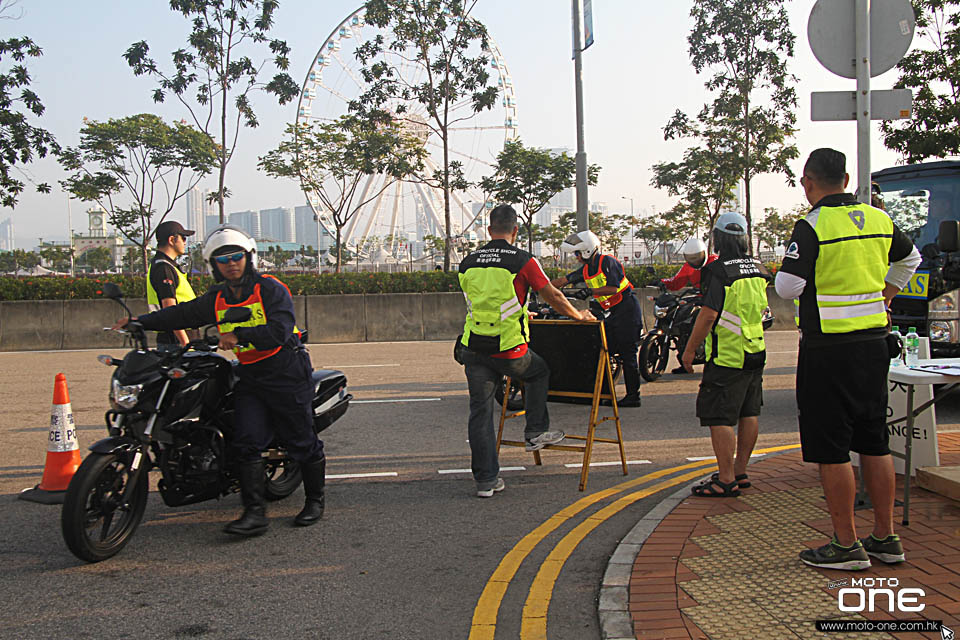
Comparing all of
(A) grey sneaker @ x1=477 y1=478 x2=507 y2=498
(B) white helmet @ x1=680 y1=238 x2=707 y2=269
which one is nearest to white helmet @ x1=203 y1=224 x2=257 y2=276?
(A) grey sneaker @ x1=477 y1=478 x2=507 y2=498

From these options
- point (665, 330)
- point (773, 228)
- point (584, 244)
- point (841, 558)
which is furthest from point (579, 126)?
point (773, 228)

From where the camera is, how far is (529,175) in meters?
31.4

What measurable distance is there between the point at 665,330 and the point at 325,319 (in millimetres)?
8768

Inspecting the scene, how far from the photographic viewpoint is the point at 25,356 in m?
15.2

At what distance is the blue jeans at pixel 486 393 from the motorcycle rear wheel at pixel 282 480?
3.99ft

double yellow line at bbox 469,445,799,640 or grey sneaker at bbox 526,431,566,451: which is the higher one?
grey sneaker at bbox 526,431,566,451

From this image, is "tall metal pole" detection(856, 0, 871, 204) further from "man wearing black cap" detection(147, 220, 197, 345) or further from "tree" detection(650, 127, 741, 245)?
"tree" detection(650, 127, 741, 245)

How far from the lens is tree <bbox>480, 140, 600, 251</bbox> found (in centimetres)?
3134

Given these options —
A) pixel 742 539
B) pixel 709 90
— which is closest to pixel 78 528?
pixel 742 539

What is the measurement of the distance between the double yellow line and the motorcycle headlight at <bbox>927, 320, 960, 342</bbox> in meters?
3.08

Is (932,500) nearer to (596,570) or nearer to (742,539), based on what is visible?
(742,539)

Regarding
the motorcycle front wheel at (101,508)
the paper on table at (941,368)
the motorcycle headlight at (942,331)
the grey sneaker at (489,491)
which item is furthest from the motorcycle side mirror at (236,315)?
the motorcycle headlight at (942,331)

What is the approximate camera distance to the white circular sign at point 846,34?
5.04 metres

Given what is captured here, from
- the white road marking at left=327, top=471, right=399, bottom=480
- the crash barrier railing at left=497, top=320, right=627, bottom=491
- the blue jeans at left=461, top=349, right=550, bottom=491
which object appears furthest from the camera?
the white road marking at left=327, top=471, right=399, bottom=480
